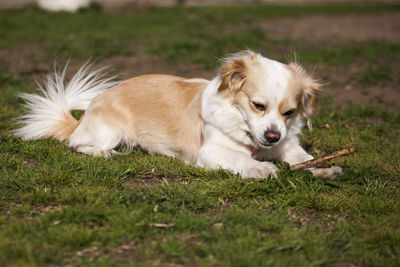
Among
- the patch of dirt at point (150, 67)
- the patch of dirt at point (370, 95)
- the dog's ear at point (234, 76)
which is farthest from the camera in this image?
the patch of dirt at point (150, 67)

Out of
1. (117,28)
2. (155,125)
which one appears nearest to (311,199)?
(155,125)

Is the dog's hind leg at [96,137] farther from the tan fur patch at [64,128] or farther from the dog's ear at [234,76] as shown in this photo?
the dog's ear at [234,76]

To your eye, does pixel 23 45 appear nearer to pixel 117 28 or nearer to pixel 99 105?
pixel 117 28

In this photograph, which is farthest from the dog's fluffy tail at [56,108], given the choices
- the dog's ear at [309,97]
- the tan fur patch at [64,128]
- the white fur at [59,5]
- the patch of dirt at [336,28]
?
the white fur at [59,5]

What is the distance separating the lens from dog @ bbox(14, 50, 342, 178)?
3727mm

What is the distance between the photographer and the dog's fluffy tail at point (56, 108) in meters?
4.59

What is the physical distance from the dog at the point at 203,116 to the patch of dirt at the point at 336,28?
7.55m

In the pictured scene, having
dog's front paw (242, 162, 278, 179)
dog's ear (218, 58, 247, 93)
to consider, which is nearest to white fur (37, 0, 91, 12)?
dog's ear (218, 58, 247, 93)

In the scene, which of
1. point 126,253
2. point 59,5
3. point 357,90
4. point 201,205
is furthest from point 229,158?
point 59,5

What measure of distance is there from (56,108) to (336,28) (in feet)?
35.2

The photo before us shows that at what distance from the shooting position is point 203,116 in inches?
162

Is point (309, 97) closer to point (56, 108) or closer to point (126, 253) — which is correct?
point (126, 253)

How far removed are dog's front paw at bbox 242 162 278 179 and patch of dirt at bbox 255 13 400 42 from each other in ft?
27.0

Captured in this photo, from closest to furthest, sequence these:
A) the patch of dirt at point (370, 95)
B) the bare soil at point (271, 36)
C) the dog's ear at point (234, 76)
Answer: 1. the dog's ear at point (234, 76)
2. the patch of dirt at point (370, 95)
3. the bare soil at point (271, 36)
